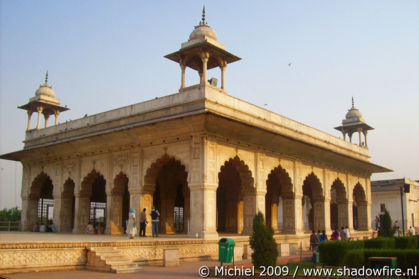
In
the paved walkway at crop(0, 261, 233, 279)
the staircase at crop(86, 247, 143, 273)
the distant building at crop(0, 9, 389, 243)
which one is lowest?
the paved walkway at crop(0, 261, 233, 279)

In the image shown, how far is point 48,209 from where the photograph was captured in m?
27.2

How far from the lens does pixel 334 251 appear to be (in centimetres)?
1356

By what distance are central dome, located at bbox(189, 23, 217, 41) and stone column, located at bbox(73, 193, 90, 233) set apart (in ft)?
28.7

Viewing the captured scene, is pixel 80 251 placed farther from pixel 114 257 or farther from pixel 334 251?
pixel 334 251

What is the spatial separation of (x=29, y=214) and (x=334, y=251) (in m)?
17.2

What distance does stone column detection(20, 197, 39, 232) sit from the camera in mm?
24219

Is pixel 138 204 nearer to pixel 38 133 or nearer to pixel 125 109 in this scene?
pixel 125 109

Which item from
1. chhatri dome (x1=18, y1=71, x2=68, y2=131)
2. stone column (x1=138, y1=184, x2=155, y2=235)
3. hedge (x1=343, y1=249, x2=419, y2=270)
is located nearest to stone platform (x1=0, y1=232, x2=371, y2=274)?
stone column (x1=138, y1=184, x2=155, y2=235)

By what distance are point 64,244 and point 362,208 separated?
2169 cm

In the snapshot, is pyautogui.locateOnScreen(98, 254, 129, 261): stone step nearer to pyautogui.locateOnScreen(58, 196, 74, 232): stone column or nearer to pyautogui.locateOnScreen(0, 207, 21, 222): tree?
pyautogui.locateOnScreen(58, 196, 74, 232): stone column

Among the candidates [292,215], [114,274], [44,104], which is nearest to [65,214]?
[44,104]

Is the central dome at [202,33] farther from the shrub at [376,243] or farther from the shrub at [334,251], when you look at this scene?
the shrub at [376,243]

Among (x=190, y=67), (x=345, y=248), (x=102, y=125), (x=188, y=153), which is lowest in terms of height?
(x=345, y=248)

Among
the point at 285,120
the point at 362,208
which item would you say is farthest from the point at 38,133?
the point at 362,208
